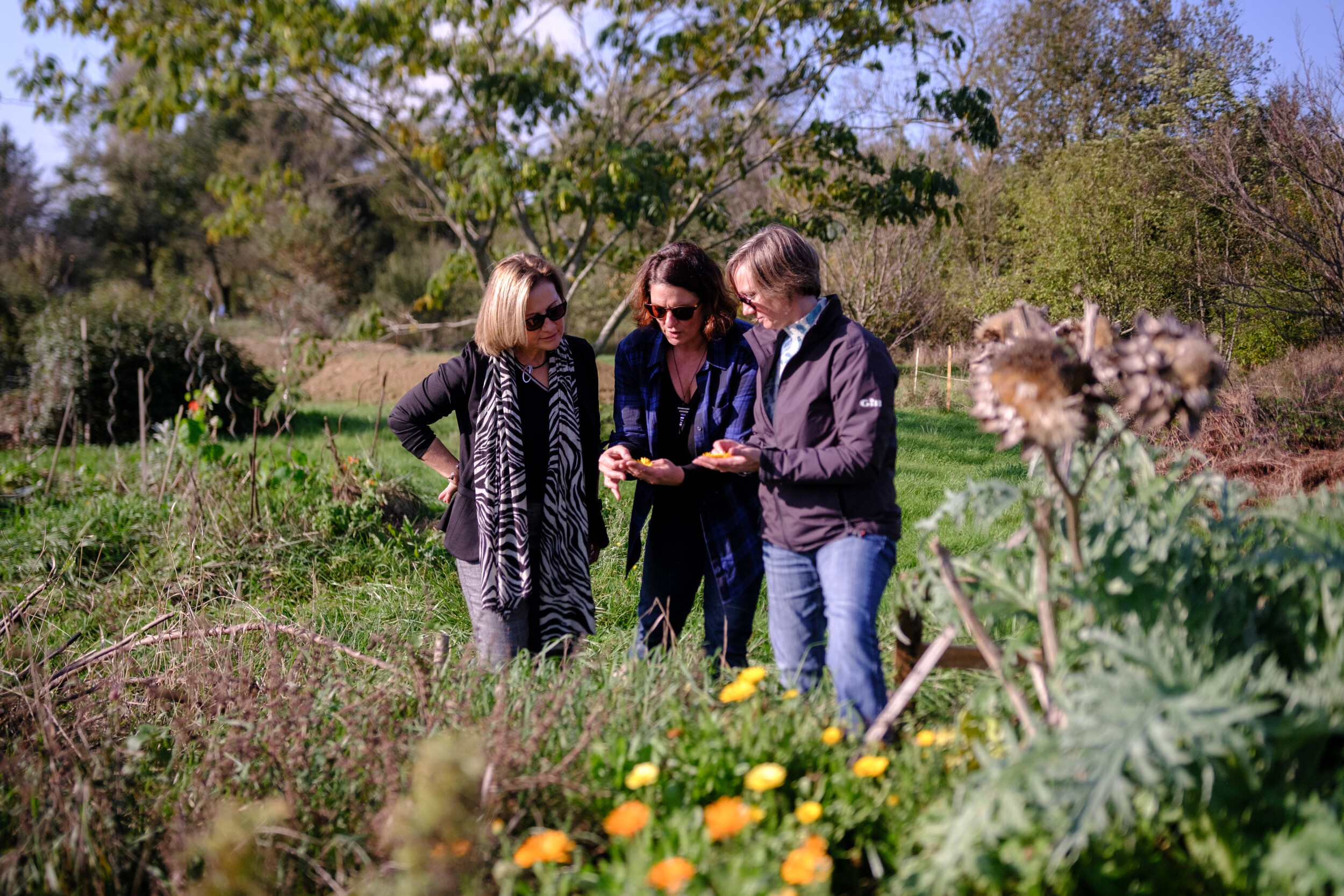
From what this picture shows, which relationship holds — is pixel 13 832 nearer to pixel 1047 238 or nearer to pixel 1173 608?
pixel 1173 608

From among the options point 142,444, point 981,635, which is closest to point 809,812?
point 981,635

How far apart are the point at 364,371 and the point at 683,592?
12.5m

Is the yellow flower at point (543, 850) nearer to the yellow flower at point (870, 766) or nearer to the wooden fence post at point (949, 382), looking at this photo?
the yellow flower at point (870, 766)

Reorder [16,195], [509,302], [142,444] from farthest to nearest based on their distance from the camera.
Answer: [16,195], [142,444], [509,302]

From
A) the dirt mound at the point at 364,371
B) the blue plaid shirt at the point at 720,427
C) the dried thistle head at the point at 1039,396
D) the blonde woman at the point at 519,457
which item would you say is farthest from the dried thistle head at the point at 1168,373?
the dirt mound at the point at 364,371

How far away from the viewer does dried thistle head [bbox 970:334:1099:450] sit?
1.38 metres

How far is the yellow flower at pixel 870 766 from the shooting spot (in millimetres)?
1604

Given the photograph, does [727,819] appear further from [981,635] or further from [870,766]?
[981,635]

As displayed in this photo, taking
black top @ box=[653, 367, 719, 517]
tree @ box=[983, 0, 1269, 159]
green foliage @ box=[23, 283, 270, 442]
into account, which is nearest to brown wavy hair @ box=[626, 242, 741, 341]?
black top @ box=[653, 367, 719, 517]

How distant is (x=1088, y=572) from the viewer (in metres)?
1.62

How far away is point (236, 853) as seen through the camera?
145cm

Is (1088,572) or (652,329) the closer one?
(1088,572)

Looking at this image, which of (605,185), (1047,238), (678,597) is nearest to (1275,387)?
(1047,238)

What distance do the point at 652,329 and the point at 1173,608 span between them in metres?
1.89
